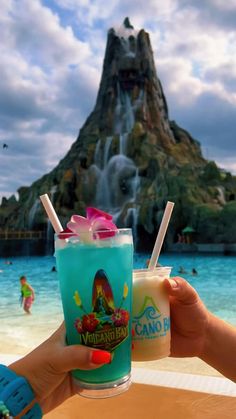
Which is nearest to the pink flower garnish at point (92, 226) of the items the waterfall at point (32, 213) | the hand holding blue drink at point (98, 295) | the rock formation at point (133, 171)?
the hand holding blue drink at point (98, 295)

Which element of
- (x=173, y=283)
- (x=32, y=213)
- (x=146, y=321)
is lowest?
(x=146, y=321)

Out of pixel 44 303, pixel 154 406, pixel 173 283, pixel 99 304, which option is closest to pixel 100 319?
pixel 99 304

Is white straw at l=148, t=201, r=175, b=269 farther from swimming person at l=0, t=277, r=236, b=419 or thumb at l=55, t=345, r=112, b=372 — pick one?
thumb at l=55, t=345, r=112, b=372

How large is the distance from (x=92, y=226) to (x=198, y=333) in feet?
2.17

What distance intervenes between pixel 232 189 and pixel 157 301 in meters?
33.8

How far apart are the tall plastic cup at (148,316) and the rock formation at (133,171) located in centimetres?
2721

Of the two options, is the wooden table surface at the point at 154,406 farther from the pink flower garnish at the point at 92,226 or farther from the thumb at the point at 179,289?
the pink flower garnish at the point at 92,226

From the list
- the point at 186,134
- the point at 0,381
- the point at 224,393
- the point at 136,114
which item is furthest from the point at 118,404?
the point at 186,134

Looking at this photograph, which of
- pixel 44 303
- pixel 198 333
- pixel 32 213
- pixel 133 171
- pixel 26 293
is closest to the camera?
pixel 198 333

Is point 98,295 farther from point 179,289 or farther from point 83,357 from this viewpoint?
point 179,289

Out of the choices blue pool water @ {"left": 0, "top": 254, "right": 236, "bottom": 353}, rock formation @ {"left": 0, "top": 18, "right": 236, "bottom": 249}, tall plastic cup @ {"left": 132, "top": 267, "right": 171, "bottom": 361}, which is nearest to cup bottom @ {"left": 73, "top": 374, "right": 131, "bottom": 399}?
tall plastic cup @ {"left": 132, "top": 267, "right": 171, "bottom": 361}

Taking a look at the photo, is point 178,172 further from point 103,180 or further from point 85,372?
point 85,372

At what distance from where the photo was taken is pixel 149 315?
125cm

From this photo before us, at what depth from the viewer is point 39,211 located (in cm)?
3453
